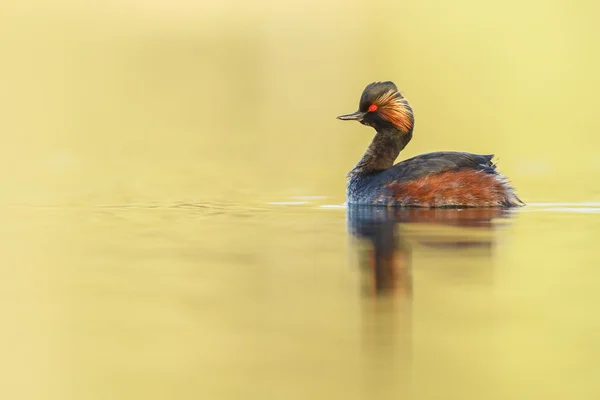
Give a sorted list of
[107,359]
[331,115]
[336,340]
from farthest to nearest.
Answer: [331,115], [336,340], [107,359]

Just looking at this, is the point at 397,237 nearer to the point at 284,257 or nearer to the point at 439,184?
the point at 284,257

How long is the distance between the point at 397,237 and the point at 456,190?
2.84 meters

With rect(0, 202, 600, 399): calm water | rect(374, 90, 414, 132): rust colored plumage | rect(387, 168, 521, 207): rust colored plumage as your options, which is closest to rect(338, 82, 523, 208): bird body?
rect(387, 168, 521, 207): rust colored plumage

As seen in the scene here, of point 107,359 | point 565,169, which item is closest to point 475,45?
point 565,169

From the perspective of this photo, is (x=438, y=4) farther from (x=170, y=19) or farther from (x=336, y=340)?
(x=336, y=340)

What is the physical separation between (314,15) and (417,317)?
4012 centimetres

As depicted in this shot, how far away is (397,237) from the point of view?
8.81m

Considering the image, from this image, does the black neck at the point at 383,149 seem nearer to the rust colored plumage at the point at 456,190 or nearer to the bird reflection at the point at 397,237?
the bird reflection at the point at 397,237

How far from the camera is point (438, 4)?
43.3 metres

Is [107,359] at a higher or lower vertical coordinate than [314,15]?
lower

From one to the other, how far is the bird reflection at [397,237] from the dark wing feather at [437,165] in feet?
1.23

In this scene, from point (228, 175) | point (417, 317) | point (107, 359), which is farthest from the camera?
point (228, 175)

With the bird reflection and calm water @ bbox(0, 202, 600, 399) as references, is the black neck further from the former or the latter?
calm water @ bbox(0, 202, 600, 399)

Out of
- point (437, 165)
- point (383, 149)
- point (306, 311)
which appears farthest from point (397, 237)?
point (383, 149)
